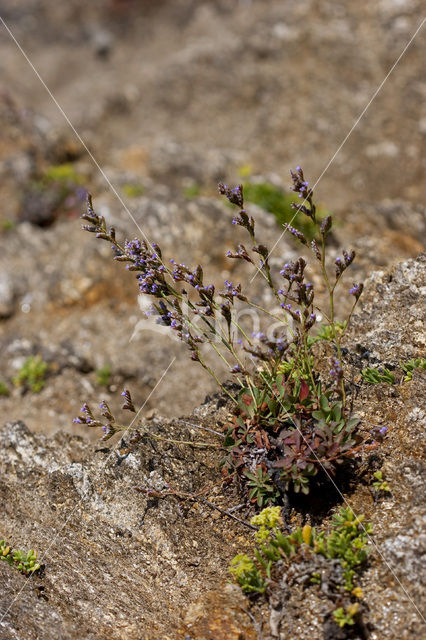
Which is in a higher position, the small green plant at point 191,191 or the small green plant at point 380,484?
the small green plant at point 191,191

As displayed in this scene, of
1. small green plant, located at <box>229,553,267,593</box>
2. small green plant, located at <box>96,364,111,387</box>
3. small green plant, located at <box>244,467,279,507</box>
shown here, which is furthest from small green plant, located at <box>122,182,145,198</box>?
small green plant, located at <box>229,553,267,593</box>

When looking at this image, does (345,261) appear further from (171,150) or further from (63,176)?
(63,176)

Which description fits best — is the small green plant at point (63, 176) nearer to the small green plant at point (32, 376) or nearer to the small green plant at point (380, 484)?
the small green plant at point (32, 376)

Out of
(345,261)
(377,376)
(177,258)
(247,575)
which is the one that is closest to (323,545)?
(247,575)

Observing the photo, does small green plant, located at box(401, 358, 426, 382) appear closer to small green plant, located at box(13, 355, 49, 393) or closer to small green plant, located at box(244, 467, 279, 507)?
small green plant, located at box(244, 467, 279, 507)

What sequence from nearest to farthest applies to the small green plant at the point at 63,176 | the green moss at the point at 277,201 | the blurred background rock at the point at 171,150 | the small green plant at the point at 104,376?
the small green plant at the point at 104,376
the blurred background rock at the point at 171,150
the green moss at the point at 277,201
the small green plant at the point at 63,176

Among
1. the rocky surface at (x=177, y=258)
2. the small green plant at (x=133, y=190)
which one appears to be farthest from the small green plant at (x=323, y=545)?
the small green plant at (x=133, y=190)
